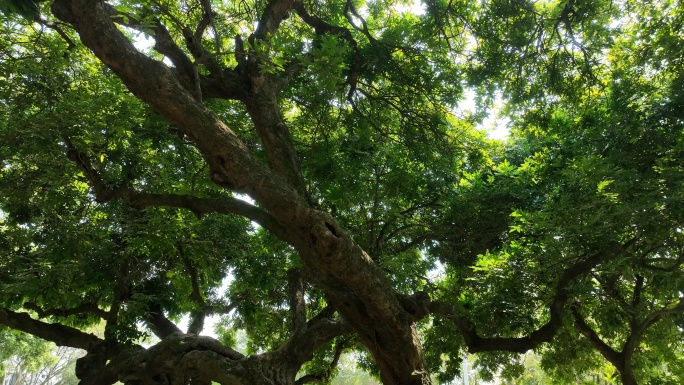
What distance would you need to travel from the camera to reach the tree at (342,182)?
4.29 metres

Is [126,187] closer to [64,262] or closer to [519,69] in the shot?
[64,262]

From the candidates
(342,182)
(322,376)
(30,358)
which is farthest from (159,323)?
(30,358)

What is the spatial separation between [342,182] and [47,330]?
17.0 feet

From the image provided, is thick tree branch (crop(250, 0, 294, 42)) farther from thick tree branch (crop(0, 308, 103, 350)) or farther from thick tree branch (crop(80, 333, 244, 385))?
thick tree branch (crop(0, 308, 103, 350))

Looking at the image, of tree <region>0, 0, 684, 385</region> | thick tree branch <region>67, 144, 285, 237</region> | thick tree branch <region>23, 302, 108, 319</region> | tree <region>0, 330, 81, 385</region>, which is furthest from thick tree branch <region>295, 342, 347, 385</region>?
tree <region>0, 330, 81, 385</region>

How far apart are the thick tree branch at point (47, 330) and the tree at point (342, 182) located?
0.10 feet

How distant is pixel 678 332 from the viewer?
7.50 m

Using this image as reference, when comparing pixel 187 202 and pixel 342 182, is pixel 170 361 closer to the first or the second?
pixel 187 202

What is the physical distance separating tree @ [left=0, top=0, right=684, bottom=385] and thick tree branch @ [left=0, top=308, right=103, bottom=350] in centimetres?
3

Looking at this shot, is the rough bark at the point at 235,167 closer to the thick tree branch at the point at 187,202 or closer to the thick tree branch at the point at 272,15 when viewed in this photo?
the thick tree branch at the point at 187,202

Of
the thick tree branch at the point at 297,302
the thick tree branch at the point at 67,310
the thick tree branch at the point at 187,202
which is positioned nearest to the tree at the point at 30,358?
the thick tree branch at the point at 67,310

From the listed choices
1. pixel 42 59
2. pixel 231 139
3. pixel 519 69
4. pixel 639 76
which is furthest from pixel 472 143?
pixel 42 59

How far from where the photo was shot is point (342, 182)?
5.92 metres

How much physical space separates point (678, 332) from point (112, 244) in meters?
8.55
